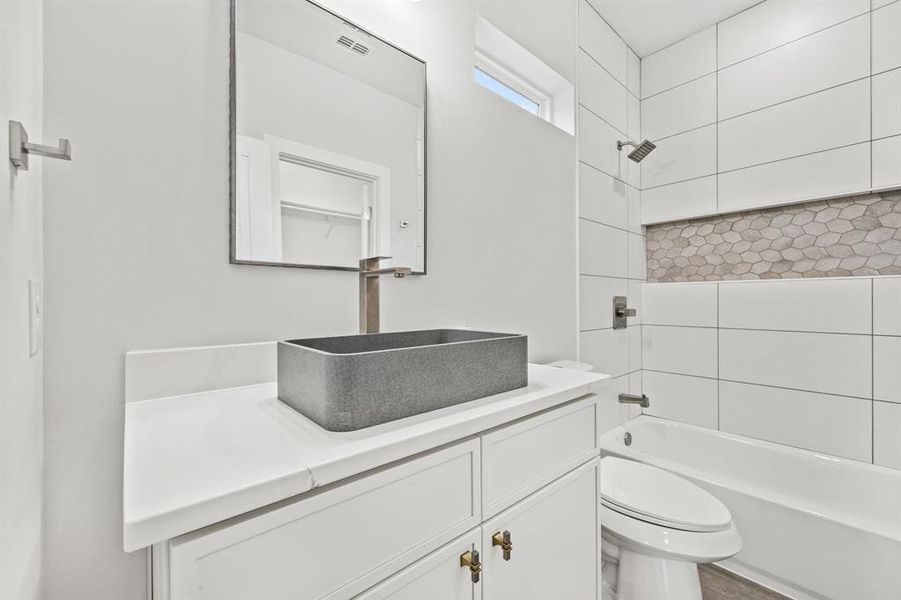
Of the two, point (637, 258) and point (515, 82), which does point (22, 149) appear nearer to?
point (515, 82)

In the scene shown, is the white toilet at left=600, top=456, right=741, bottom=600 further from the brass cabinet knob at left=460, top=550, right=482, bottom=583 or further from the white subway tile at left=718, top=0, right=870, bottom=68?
the white subway tile at left=718, top=0, right=870, bottom=68

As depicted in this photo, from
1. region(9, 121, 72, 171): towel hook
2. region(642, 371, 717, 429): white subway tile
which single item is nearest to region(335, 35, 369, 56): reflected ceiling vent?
region(9, 121, 72, 171): towel hook

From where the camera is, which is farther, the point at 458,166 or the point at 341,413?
Answer: the point at 458,166

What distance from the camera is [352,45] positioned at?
1066 millimetres

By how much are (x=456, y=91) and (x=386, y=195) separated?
19.1 inches

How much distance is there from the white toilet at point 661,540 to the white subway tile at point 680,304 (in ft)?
3.62

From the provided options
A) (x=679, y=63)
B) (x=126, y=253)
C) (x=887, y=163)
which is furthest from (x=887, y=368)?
(x=126, y=253)

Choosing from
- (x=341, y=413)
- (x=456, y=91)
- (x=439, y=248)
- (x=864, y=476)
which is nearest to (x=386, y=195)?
(x=439, y=248)

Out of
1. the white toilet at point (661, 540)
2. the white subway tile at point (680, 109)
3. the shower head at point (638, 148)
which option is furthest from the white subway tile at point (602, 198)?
the white toilet at point (661, 540)

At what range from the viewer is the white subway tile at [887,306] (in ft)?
5.48

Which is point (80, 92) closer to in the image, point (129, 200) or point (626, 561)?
point (129, 200)

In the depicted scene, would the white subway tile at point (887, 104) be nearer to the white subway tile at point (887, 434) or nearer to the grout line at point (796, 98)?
the grout line at point (796, 98)

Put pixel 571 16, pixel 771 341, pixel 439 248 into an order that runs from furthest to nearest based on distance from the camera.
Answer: pixel 771 341
pixel 571 16
pixel 439 248

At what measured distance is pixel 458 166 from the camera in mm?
1352
